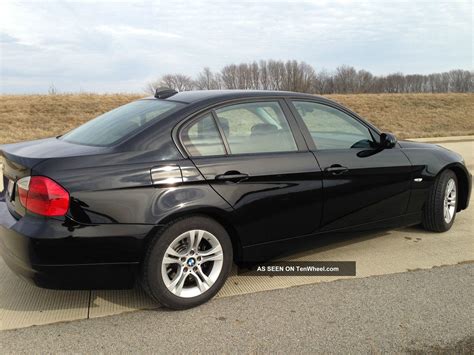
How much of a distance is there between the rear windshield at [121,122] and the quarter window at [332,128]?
3.69 feet

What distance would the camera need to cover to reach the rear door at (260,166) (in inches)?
126

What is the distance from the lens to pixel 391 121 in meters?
31.3

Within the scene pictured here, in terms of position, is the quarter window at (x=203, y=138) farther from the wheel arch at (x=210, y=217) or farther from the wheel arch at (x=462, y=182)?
the wheel arch at (x=462, y=182)

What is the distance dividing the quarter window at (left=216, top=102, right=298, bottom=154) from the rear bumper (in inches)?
39.0

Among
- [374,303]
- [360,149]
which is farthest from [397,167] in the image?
[374,303]

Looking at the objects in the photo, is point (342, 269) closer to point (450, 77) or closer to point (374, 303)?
point (374, 303)

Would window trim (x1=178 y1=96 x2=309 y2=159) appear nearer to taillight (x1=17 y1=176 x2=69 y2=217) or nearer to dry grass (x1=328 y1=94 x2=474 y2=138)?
taillight (x1=17 y1=176 x2=69 y2=217)

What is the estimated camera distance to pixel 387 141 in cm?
411

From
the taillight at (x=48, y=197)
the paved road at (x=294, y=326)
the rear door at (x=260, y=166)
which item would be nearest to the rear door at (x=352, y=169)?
the rear door at (x=260, y=166)

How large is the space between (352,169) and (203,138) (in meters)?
1.37

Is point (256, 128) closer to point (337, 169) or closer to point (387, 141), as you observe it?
point (337, 169)

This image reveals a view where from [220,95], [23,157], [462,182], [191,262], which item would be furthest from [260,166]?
[462,182]

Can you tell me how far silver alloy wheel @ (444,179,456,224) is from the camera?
15.4 ft

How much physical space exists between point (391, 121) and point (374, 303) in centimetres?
3013
